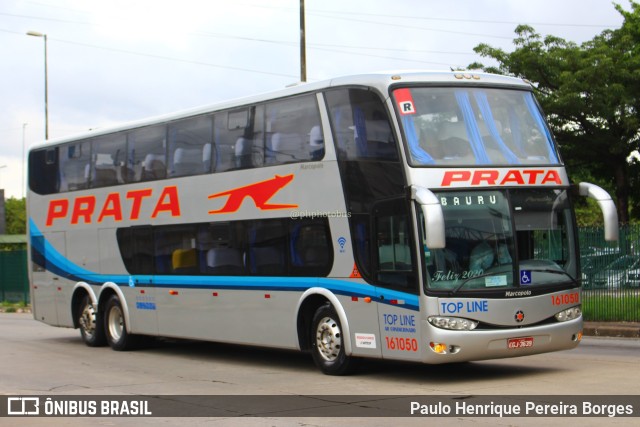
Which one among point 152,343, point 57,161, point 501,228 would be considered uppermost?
point 57,161

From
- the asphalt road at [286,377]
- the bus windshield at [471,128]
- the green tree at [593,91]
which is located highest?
the green tree at [593,91]

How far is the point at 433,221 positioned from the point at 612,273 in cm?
1116

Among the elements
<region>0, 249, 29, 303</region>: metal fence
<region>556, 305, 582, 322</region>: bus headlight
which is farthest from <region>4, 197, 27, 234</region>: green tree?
<region>556, 305, 582, 322</region>: bus headlight

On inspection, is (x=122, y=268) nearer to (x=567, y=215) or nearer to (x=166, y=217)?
(x=166, y=217)

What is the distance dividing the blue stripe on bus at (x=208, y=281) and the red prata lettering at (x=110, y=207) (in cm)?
77

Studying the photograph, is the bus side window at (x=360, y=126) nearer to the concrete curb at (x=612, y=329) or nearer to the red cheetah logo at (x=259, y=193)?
the red cheetah logo at (x=259, y=193)

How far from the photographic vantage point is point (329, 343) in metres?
13.9

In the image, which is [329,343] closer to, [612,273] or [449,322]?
[449,322]

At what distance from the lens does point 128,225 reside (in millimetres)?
18734

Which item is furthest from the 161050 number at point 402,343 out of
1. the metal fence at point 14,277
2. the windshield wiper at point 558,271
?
the metal fence at point 14,277

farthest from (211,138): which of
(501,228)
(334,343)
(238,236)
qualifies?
(501,228)

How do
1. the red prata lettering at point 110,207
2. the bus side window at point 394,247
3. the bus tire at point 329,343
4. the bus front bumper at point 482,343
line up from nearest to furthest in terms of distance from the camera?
the bus front bumper at point 482,343
the bus side window at point 394,247
the bus tire at point 329,343
the red prata lettering at point 110,207

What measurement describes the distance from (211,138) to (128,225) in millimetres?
3292

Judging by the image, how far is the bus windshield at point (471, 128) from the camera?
12682 mm
